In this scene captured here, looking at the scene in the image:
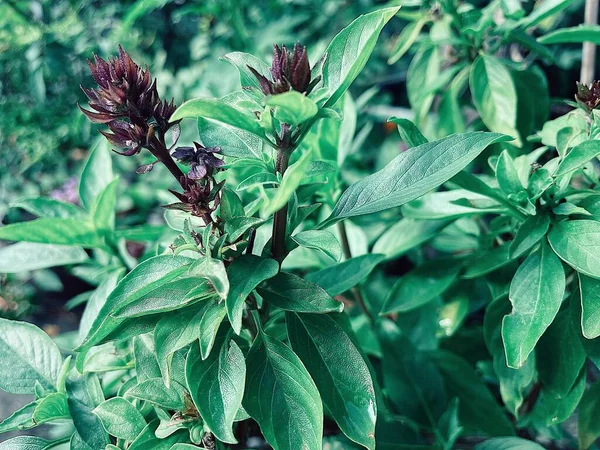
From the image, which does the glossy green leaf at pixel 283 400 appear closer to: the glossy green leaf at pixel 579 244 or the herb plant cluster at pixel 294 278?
the herb plant cluster at pixel 294 278

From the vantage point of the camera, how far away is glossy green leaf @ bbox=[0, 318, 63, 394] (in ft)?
1.94

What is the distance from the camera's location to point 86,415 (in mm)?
560

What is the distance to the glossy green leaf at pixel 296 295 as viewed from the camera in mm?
476

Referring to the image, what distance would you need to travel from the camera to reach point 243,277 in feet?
1.47

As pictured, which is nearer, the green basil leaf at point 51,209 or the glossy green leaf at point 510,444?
the glossy green leaf at point 510,444

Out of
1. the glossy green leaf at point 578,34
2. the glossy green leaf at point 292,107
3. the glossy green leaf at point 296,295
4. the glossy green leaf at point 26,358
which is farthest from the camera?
the glossy green leaf at point 578,34

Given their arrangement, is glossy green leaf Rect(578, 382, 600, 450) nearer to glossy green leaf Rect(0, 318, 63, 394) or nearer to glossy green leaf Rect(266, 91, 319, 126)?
glossy green leaf Rect(266, 91, 319, 126)

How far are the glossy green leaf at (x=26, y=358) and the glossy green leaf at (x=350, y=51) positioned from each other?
1.39 feet

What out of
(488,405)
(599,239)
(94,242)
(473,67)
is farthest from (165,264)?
(473,67)

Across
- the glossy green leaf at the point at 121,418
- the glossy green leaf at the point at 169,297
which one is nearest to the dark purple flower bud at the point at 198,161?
the glossy green leaf at the point at 169,297

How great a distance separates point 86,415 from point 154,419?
78 mm

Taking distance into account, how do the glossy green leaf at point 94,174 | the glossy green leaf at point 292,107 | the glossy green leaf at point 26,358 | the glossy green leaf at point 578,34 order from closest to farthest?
the glossy green leaf at point 292,107 < the glossy green leaf at point 26,358 < the glossy green leaf at point 578,34 < the glossy green leaf at point 94,174

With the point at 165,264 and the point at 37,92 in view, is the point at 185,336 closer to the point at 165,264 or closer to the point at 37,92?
the point at 165,264

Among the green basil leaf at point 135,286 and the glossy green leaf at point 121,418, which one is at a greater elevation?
the green basil leaf at point 135,286
